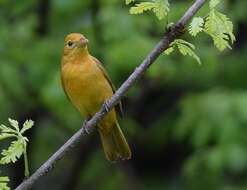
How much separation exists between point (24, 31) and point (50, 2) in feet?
1.24

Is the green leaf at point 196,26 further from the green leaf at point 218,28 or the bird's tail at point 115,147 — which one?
the bird's tail at point 115,147

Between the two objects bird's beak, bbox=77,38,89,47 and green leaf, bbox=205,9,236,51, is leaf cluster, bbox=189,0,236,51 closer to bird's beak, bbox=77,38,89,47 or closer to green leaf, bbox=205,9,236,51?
green leaf, bbox=205,9,236,51

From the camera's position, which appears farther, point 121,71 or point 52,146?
point 52,146

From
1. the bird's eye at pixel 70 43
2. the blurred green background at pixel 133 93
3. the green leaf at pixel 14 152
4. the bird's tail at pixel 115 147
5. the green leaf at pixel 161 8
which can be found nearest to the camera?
the green leaf at pixel 14 152

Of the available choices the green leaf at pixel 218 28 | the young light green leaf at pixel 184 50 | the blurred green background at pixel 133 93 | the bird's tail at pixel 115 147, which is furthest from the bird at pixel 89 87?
the green leaf at pixel 218 28

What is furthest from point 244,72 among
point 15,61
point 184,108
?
point 15,61

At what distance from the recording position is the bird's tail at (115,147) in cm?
475

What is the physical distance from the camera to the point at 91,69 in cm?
485

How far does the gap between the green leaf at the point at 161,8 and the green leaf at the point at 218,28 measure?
165 mm

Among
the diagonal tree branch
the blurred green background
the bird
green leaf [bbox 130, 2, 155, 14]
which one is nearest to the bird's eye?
the bird

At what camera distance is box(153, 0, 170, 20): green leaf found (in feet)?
9.74

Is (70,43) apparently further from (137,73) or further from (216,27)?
(216,27)

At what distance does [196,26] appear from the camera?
9.69ft

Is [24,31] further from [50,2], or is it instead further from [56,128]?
[56,128]
